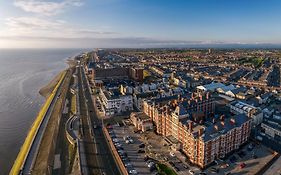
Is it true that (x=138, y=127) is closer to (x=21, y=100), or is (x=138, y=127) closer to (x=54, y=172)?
(x=54, y=172)

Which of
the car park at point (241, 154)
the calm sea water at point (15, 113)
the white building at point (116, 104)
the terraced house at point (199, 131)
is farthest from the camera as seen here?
the white building at point (116, 104)

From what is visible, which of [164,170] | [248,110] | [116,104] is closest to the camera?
[164,170]

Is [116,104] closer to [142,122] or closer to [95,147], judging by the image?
[142,122]

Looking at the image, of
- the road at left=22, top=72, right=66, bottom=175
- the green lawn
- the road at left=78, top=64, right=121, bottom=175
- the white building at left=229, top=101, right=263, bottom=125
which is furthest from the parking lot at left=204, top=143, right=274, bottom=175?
the road at left=22, top=72, right=66, bottom=175

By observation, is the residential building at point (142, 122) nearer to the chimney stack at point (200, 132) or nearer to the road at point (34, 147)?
the chimney stack at point (200, 132)

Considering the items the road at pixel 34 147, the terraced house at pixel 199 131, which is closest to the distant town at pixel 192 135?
the terraced house at pixel 199 131

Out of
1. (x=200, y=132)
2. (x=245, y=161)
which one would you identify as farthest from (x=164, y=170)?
(x=245, y=161)

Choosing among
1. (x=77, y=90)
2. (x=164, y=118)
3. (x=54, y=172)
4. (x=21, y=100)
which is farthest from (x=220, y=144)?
(x=21, y=100)
